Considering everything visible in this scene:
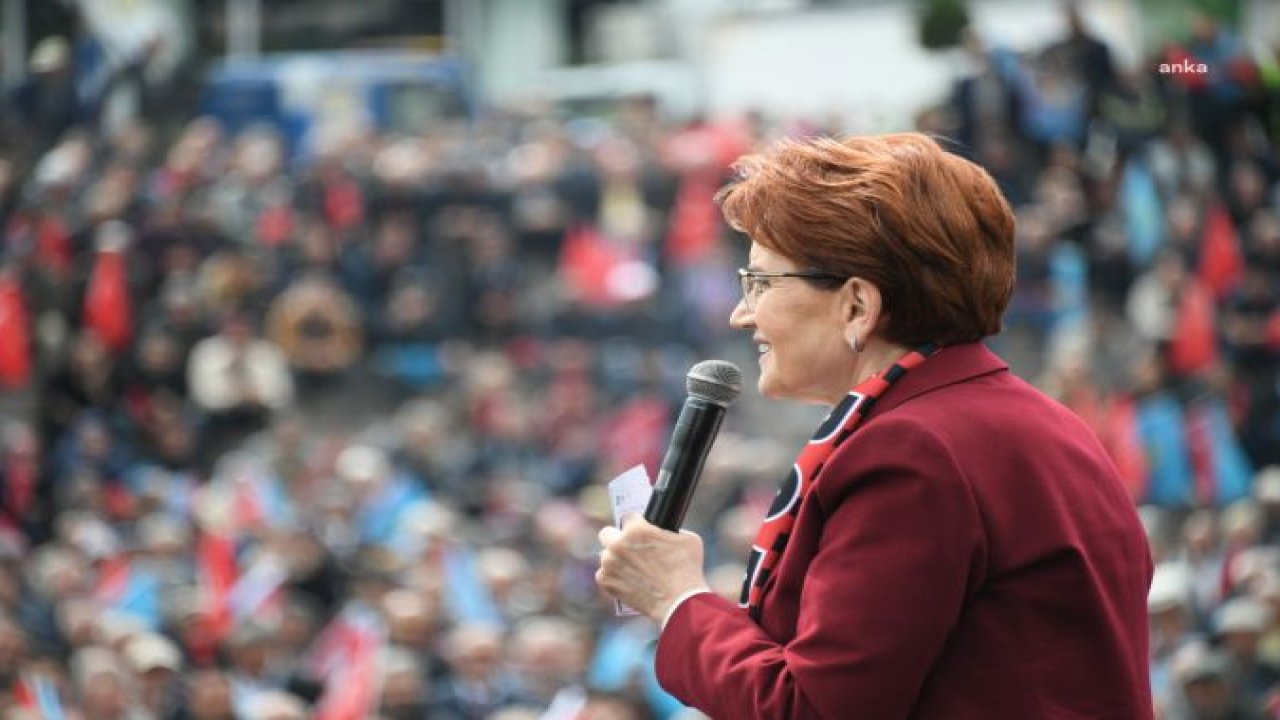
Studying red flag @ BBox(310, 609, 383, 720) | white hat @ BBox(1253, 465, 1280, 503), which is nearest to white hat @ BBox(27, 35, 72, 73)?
red flag @ BBox(310, 609, 383, 720)

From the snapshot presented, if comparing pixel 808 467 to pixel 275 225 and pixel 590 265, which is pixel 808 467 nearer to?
pixel 590 265

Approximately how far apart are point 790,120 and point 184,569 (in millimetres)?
6297

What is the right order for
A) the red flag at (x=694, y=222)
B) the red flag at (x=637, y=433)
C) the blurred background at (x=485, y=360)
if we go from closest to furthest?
1. the blurred background at (x=485, y=360)
2. the red flag at (x=637, y=433)
3. the red flag at (x=694, y=222)

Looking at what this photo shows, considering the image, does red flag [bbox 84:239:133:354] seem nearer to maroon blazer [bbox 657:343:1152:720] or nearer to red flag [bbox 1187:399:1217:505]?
red flag [bbox 1187:399:1217:505]

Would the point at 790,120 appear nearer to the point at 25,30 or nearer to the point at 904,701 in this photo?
the point at 25,30

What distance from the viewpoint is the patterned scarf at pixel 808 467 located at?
214 cm

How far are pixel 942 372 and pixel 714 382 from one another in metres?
0.27

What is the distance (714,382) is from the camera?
7.38ft

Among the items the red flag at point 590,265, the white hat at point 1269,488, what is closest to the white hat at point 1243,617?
the white hat at point 1269,488

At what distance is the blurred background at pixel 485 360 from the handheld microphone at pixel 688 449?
4.50 metres

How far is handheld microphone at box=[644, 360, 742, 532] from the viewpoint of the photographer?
7.21 ft

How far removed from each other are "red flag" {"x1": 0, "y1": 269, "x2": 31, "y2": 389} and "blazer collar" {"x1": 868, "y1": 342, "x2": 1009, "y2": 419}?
34.7 ft

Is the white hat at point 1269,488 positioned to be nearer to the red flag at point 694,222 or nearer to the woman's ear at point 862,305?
the red flag at point 694,222

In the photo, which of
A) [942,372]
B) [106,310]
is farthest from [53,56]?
[942,372]
